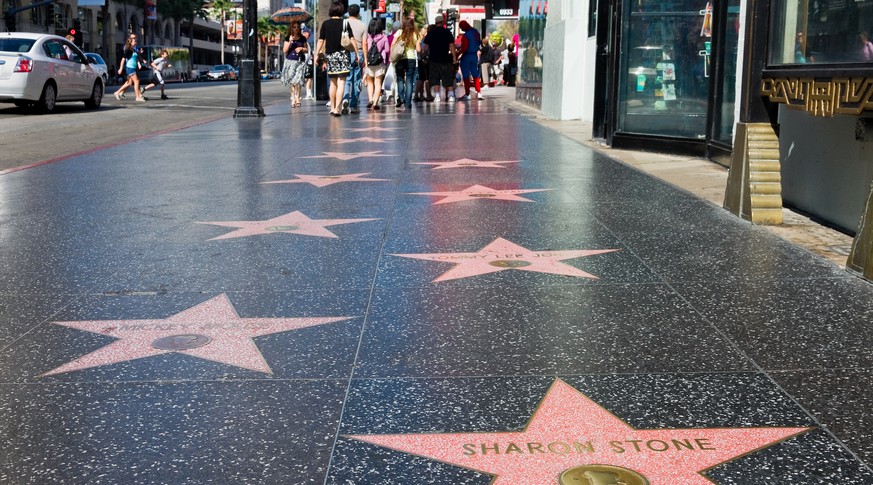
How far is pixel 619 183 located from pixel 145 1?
85.4 metres

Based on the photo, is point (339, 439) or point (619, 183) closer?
point (339, 439)

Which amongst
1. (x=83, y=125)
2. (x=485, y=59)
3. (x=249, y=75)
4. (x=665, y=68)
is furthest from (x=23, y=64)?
(x=485, y=59)

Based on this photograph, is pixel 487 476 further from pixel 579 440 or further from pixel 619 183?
pixel 619 183

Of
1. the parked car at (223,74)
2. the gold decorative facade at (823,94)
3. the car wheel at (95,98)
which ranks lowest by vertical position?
the car wheel at (95,98)

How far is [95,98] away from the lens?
77.9 ft

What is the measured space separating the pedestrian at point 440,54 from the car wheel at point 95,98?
804 centimetres

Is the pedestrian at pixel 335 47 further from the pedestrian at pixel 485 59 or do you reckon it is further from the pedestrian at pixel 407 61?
the pedestrian at pixel 485 59

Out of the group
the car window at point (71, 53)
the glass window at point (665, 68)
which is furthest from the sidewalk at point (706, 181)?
the car window at point (71, 53)

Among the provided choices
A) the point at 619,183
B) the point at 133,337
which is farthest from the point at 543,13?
the point at 133,337

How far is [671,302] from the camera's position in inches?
173

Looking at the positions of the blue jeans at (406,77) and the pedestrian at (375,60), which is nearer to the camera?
the pedestrian at (375,60)

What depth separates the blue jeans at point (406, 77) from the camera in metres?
21.3

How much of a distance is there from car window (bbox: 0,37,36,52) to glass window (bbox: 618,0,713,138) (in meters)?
15.1

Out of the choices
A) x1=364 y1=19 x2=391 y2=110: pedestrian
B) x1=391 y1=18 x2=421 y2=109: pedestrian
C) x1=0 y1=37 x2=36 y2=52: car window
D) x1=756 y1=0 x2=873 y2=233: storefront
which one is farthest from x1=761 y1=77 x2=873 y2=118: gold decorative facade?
x1=0 y1=37 x2=36 y2=52: car window
